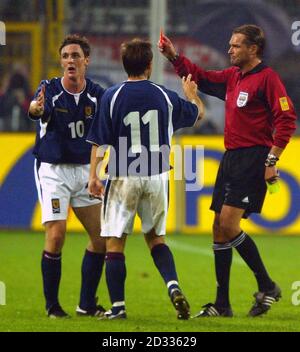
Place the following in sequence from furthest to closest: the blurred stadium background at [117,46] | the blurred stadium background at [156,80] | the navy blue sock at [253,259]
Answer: the blurred stadium background at [117,46] → the blurred stadium background at [156,80] → the navy blue sock at [253,259]

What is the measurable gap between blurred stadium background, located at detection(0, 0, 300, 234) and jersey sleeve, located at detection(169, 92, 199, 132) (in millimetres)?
8169

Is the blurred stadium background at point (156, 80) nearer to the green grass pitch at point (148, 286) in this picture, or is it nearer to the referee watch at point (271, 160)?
the green grass pitch at point (148, 286)

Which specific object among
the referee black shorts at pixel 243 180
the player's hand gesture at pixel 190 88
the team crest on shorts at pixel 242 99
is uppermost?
the player's hand gesture at pixel 190 88

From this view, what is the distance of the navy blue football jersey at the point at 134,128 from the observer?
8.38 metres

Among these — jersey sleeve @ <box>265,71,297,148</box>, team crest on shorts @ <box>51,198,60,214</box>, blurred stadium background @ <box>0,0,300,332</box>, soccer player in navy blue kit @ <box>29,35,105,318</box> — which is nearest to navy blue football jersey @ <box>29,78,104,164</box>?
soccer player in navy blue kit @ <box>29,35,105,318</box>

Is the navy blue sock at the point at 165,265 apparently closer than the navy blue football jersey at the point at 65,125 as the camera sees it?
Yes

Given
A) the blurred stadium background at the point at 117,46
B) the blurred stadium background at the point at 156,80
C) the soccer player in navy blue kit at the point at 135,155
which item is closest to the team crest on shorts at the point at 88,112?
the soccer player in navy blue kit at the point at 135,155

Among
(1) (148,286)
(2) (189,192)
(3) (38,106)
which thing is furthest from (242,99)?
(2) (189,192)

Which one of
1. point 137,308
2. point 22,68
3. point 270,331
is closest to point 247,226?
point 22,68

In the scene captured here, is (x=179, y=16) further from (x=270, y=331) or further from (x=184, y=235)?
(x=270, y=331)

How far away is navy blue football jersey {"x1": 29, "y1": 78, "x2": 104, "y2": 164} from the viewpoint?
350 inches

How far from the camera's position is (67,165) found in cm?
899

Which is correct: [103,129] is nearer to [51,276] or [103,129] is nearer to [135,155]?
[135,155]

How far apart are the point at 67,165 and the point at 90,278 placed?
34.9 inches
